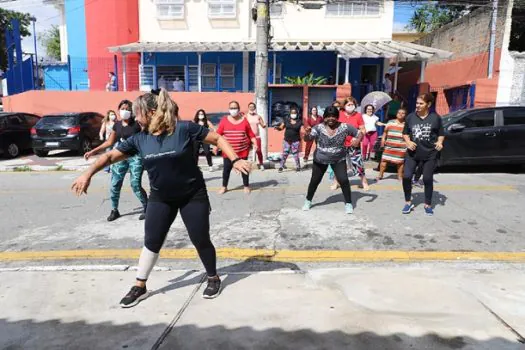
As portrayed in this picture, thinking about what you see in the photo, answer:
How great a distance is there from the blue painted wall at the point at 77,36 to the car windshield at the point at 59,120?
24.1ft

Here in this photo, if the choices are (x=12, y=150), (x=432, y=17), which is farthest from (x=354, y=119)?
(x=432, y=17)

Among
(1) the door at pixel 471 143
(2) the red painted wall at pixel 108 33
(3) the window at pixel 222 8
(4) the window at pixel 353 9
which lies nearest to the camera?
(1) the door at pixel 471 143

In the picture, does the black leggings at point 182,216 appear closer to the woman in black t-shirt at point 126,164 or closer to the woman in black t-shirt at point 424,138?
the woman in black t-shirt at point 126,164

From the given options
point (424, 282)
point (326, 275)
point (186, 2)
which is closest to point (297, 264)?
point (326, 275)

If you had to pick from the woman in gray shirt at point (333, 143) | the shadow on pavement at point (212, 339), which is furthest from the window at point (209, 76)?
the shadow on pavement at point (212, 339)

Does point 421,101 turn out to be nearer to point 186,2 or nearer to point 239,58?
point 239,58

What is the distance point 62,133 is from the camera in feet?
45.9

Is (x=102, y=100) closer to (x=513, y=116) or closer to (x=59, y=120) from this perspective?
(x=59, y=120)

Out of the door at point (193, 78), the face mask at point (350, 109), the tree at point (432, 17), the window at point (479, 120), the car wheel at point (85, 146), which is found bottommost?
the car wheel at point (85, 146)

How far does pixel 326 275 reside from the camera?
409 cm

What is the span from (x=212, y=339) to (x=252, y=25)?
1705 cm

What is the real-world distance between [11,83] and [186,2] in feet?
30.7

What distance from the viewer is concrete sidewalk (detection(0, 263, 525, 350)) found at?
9.78 feet

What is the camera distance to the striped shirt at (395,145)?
7898 mm
